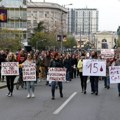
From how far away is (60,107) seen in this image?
53.1ft

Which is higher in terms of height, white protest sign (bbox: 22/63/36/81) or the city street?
white protest sign (bbox: 22/63/36/81)

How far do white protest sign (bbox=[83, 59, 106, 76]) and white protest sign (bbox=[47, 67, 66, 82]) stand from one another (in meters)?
1.82

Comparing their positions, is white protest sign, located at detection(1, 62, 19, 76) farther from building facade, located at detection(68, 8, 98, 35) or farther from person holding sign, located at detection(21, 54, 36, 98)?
building facade, located at detection(68, 8, 98, 35)

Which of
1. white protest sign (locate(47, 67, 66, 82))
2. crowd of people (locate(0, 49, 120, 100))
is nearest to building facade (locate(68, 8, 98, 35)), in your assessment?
crowd of people (locate(0, 49, 120, 100))

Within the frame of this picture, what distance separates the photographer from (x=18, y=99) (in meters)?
19.0

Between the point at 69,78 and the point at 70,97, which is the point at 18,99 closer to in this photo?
the point at 70,97

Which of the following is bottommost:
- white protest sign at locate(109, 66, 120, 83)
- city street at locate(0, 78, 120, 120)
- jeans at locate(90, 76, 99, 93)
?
city street at locate(0, 78, 120, 120)

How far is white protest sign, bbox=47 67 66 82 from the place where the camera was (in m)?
19.6

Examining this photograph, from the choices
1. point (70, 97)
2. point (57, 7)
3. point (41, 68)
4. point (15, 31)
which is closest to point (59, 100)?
point (70, 97)

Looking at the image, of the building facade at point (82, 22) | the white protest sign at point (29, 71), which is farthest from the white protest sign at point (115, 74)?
the building facade at point (82, 22)

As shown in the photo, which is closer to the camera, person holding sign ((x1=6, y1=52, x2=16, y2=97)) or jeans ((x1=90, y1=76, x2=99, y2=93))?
person holding sign ((x1=6, y1=52, x2=16, y2=97))

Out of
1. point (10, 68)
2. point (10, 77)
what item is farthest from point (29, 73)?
point (10, 68)

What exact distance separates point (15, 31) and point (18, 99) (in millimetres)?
99834

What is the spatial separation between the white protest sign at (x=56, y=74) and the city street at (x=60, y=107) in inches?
29.6
